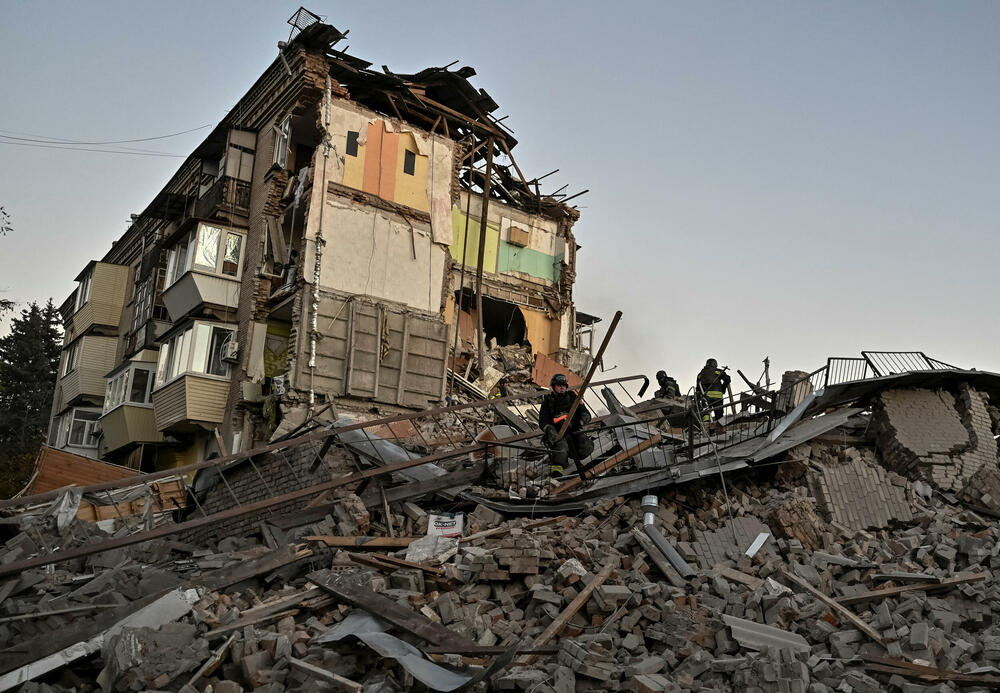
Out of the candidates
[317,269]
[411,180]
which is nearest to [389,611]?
[317,269]

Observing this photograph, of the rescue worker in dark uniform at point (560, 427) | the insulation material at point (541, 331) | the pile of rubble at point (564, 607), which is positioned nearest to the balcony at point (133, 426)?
the insulation material at point (541, 331)

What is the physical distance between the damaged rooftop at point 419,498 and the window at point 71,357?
6.32 meters

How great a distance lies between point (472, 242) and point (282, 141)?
21.2 feet

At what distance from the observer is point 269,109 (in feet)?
72.2

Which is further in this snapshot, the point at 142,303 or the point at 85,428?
the point at 85,428

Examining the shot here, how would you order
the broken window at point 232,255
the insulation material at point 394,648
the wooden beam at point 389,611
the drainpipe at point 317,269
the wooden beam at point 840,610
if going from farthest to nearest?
1. the broken window at point 232,255
2. the drainpipe at point 317,269
3. the wooden beam at point 840,610
4. the wooden beam at point 389,611
5. the insulation material at point 394,648

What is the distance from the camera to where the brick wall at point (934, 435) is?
1136 cm

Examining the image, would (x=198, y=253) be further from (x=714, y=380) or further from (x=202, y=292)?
(x=714, y=380)

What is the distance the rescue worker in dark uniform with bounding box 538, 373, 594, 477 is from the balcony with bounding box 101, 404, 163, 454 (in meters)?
14.6

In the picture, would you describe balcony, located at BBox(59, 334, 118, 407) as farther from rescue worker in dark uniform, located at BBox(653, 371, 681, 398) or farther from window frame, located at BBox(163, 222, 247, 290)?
rescue worker in dark uniform, located at BBox(653, 371, 681, 398)

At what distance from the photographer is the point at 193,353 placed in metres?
20.2

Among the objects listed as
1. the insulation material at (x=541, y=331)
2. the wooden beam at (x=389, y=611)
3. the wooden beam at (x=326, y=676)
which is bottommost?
the wooden beam at (x=326, y=676)

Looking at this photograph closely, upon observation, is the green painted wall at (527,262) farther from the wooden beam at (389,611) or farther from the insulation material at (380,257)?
the wooden beam at (389,611)

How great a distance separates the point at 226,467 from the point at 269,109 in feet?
37.6
